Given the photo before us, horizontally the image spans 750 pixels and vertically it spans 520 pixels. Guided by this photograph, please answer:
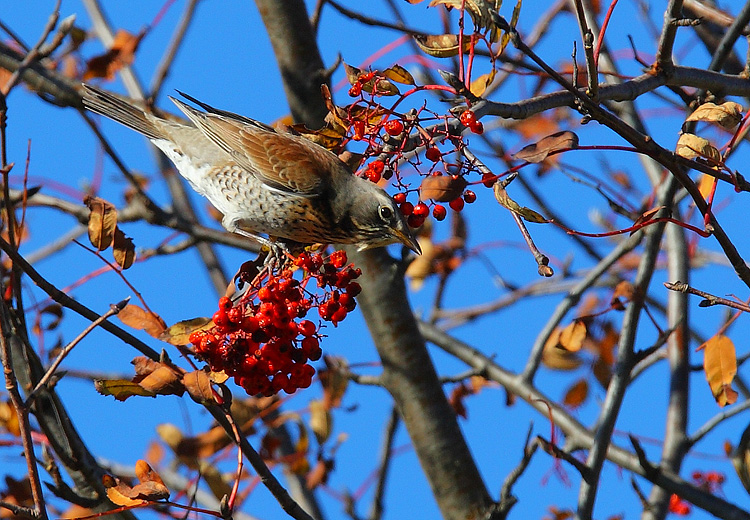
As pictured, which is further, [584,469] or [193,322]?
[584,469]

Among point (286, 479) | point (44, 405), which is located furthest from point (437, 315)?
point (44, 405)

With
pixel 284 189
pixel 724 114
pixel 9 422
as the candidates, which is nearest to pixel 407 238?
pixel 284 189

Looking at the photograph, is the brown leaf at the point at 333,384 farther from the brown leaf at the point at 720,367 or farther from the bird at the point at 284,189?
the brown leaf at the point at 720,367

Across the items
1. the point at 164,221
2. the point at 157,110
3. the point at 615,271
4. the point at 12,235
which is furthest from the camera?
the point at 615,271

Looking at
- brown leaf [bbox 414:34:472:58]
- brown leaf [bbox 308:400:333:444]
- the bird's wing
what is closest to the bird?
the bird's wing

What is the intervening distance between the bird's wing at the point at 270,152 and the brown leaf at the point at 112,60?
62 centimetres

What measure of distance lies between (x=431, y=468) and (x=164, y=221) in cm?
198

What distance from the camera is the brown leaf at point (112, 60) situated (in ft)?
15.3

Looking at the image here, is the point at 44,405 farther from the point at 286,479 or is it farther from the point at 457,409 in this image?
the point at 457,409

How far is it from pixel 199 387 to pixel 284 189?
1.53 metres

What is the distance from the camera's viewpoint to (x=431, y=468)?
4.38 m

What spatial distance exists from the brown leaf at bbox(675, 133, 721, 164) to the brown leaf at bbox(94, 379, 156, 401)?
1.67m

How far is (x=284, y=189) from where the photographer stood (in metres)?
3.82

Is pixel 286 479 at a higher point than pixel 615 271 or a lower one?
lower
